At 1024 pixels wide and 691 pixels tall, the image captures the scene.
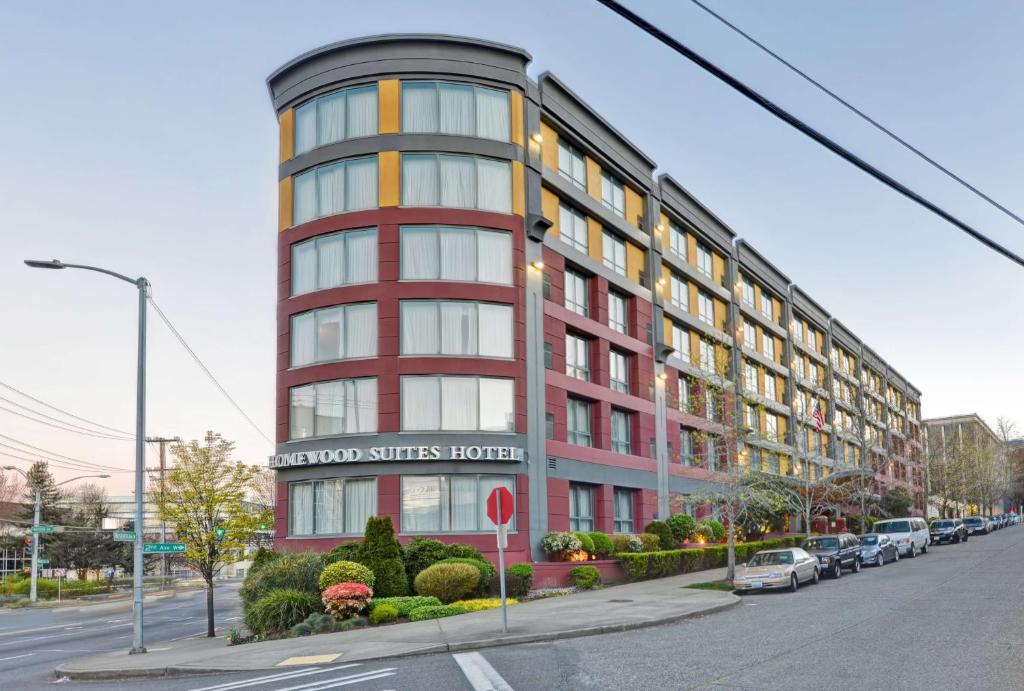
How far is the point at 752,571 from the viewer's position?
2964 cm

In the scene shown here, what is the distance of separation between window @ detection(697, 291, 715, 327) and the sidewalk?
109ft

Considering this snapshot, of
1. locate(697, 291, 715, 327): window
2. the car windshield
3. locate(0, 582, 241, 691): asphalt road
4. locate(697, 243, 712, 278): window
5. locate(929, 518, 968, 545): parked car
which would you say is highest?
locate(697, 243, 712, 278): window

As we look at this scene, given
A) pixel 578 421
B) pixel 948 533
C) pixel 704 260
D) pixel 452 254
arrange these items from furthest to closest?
→ pixel 948 533
pixel 704 260
pixel 578 421
pixel 452 254

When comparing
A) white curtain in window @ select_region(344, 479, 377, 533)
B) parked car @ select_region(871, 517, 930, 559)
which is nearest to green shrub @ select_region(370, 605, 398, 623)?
white curtain in window @ select_region(344, 479, 377, 533)

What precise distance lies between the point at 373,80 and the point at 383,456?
47.8 feet

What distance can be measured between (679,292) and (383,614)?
1370 inches

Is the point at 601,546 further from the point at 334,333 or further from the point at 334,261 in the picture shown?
the point at 334,261

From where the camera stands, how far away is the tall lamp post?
76.4ft

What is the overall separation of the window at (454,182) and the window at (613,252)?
9787mm

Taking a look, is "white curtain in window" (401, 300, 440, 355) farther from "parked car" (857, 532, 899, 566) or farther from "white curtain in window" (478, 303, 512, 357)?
"parked car" (857, 532, 899, 566)

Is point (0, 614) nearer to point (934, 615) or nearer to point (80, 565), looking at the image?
point (80, 565)

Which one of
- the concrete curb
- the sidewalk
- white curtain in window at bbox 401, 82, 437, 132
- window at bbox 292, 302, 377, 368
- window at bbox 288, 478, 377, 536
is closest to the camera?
the concrete curb

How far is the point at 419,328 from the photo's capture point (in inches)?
1377

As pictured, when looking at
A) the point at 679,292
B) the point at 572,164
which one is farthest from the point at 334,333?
the point at 679,292
